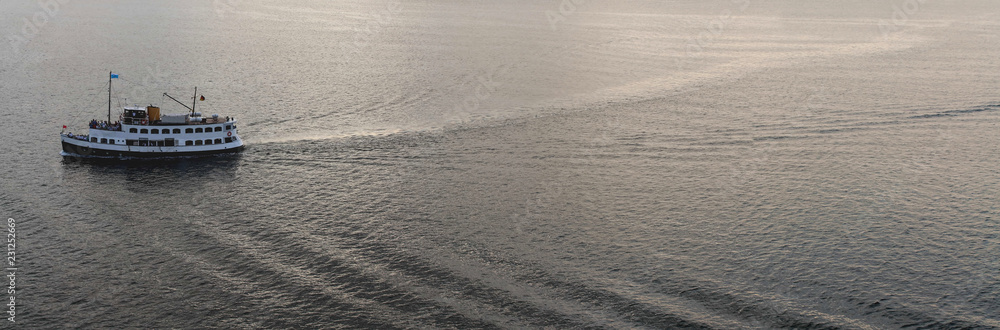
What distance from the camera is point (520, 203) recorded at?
84.7 meters

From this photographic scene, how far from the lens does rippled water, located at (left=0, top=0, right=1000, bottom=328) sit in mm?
63406

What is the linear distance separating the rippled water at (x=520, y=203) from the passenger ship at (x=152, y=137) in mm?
2518

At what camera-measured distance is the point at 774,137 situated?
10769 cm

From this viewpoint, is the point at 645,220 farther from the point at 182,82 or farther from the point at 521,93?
the point at 182,82

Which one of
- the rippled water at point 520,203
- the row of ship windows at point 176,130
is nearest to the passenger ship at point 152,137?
the row of ship windows at point 176,130

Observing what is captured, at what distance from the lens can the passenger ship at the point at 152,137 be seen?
314 feet

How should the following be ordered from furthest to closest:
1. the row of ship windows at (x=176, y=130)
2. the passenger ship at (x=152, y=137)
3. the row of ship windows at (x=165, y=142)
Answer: the row of ship windows at (x=176, y=130)
the row of ship windows at (x=165, y=142)
the passenger ship at (x=152, y=137)

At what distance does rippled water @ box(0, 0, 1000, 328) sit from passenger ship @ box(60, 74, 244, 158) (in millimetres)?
2518

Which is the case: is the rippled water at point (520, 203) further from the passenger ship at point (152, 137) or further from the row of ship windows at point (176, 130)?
the row of ship windows at point (176, 130)

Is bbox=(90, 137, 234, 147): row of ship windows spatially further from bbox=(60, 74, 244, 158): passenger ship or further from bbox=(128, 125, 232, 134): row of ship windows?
bbox=(128, 125, 232, 134): row of ship windows

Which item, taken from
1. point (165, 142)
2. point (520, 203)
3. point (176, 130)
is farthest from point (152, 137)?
point (520, 203)

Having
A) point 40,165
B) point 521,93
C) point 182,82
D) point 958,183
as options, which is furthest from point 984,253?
point 182,82

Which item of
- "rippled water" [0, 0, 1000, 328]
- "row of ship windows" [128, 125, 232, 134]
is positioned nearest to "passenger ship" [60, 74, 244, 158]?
"row of ship windows" [128, 125, 232, 134]

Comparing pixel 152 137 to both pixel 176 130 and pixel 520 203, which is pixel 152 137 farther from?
pixel 520 203
